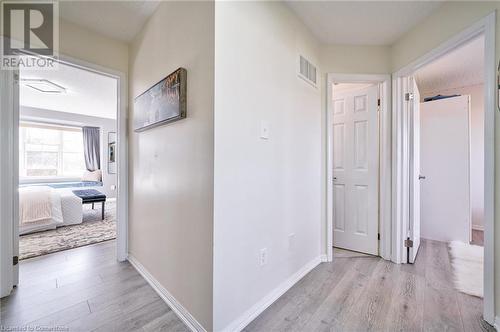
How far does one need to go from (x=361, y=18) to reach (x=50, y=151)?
7817 mm

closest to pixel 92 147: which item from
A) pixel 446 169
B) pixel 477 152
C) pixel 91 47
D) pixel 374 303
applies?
pixel 91 47

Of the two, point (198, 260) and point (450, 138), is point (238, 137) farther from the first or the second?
point (450, 138)

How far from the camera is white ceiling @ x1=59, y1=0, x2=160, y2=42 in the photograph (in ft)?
6.01

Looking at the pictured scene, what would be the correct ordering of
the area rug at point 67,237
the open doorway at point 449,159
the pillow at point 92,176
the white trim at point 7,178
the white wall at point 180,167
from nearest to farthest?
the white wall at point 180,167, the white trim at point 7,178, the area rug at point 67,237, the open doorway at point 449,159, the pillow at point 92,176

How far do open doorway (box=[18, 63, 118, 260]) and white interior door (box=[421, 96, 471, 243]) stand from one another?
4.20 m

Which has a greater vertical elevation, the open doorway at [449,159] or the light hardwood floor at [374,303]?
the open doorway at [449,159]

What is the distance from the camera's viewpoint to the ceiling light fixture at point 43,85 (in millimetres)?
3477

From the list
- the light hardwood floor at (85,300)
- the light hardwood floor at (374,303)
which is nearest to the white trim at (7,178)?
the light hardwood floor at (85,300)

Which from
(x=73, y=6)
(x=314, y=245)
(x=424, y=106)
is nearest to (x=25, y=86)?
(x=73, y=6)

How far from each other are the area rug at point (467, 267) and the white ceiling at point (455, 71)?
216 cm

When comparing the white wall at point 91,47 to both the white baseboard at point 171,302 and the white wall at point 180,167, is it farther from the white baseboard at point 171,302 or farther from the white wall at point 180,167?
the white baseboard at point 171,302

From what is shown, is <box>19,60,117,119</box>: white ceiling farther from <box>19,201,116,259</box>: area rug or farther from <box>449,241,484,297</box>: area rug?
<box>449,241,484,297</box>: area rug

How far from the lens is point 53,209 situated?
3.40 meters

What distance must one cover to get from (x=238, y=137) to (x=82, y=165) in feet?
23.9
